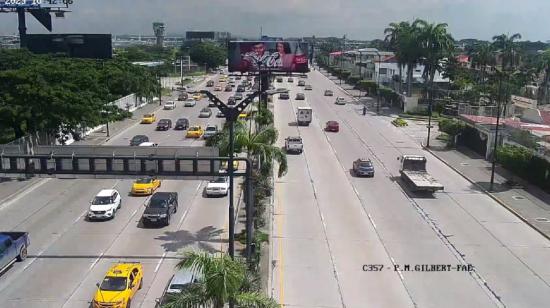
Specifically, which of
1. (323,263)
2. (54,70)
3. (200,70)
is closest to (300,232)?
(323,263)

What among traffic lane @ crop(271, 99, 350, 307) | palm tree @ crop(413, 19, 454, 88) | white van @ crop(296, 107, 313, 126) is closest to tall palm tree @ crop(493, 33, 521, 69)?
palm tree @ crop(413, 19, 454, 88)

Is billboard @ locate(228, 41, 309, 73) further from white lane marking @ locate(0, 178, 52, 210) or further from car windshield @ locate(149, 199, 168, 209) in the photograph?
car windshield @ locate(149, 199, 168, 209)

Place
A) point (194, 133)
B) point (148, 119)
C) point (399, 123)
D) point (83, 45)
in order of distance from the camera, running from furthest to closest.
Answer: point (83, 45) → point (399, 123) → point (148, 119) → point (194, 133)

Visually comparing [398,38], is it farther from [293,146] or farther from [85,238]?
[85,238]

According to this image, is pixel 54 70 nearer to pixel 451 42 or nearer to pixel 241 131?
pixel 241 131

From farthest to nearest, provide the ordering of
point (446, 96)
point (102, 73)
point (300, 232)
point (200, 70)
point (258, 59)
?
1. point (200, 70)
2. point (446, 96)
3. point (102, 73)
4. point (258, 59)
5. point (300, 232)

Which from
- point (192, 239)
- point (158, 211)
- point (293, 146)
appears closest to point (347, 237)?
point (192, 239)
